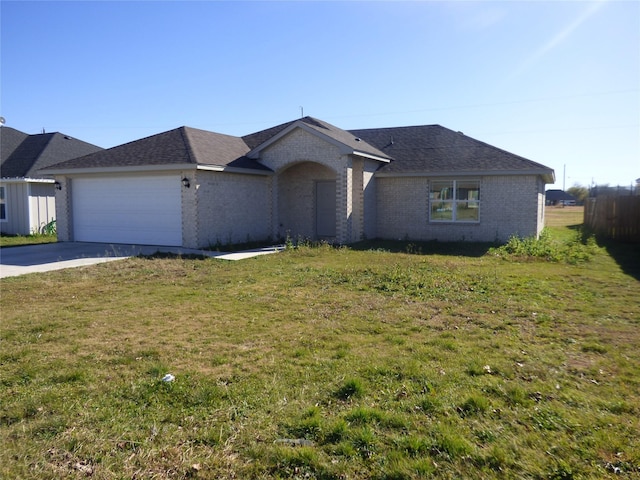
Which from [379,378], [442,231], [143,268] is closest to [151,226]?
[143,268]

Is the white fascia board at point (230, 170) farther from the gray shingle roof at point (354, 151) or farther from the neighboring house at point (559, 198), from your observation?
the neighboring house at point (559, 198)

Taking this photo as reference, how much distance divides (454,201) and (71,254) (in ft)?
45.6

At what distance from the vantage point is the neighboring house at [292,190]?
16.2 meters

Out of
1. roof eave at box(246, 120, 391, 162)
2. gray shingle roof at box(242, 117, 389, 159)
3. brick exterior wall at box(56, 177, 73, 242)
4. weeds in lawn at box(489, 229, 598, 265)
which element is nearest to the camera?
weeds in lawn at box(489, 229, 598, 265)

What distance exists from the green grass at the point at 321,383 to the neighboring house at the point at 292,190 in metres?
7.38

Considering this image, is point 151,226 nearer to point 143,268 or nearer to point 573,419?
point 143,268

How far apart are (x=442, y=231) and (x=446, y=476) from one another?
16.4 metres

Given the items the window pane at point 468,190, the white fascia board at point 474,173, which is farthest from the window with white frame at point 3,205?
the window pane at point 468,190

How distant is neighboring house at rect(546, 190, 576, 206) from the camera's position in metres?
80.9

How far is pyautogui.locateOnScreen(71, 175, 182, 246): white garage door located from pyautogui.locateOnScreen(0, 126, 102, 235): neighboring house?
16.5 ft

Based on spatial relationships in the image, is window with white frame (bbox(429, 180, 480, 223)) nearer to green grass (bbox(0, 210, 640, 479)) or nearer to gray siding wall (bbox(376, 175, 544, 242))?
gray siding wall (bbox(376, 175, 544, 242))

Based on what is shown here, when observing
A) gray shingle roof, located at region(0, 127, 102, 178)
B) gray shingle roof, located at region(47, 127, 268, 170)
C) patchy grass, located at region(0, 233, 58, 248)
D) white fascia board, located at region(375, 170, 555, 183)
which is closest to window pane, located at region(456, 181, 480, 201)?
white fascia board, located at region(375, 170, 555, 183)

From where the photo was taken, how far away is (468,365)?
16.7ft

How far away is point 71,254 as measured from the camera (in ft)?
48.4
